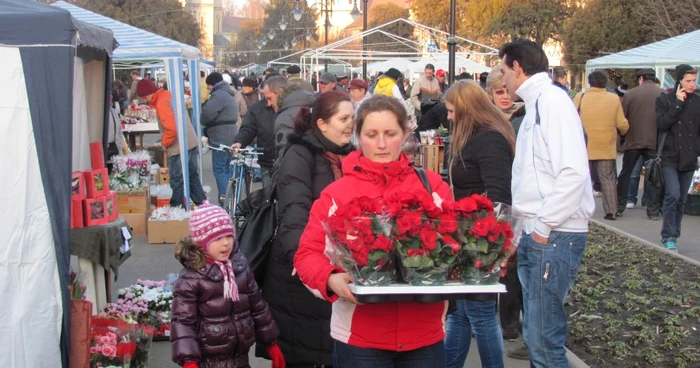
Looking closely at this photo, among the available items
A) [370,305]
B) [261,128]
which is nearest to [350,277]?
[370,305]

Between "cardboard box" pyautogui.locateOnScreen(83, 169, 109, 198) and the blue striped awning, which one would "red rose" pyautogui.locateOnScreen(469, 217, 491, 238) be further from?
the blue striped awning

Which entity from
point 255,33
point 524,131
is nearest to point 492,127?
point 524,131

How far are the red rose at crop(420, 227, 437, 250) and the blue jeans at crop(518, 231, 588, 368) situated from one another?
1.36m

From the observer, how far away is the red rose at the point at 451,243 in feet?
9.57

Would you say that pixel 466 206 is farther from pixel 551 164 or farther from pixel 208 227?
pixel 208 227

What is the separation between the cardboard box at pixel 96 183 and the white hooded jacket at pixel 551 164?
3266mm

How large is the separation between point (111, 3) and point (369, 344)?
47.5 m

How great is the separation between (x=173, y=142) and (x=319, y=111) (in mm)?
7862

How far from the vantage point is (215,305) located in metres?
4.36

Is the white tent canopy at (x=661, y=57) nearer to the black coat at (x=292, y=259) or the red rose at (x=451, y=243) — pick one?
the black coat at (x=292, y=259)

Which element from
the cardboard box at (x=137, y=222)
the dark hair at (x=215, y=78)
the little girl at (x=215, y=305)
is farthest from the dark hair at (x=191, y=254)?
Result: the dark hair at (x=215, y=78)

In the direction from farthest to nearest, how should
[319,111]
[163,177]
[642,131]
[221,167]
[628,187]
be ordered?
1. [628,187]
2. [221,167]
3. [163,177]
4. [642,131]
5. [319,111]

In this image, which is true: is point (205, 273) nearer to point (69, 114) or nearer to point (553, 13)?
point (69, 114)

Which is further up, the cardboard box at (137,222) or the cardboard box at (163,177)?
the cardboard box at (163,177)
